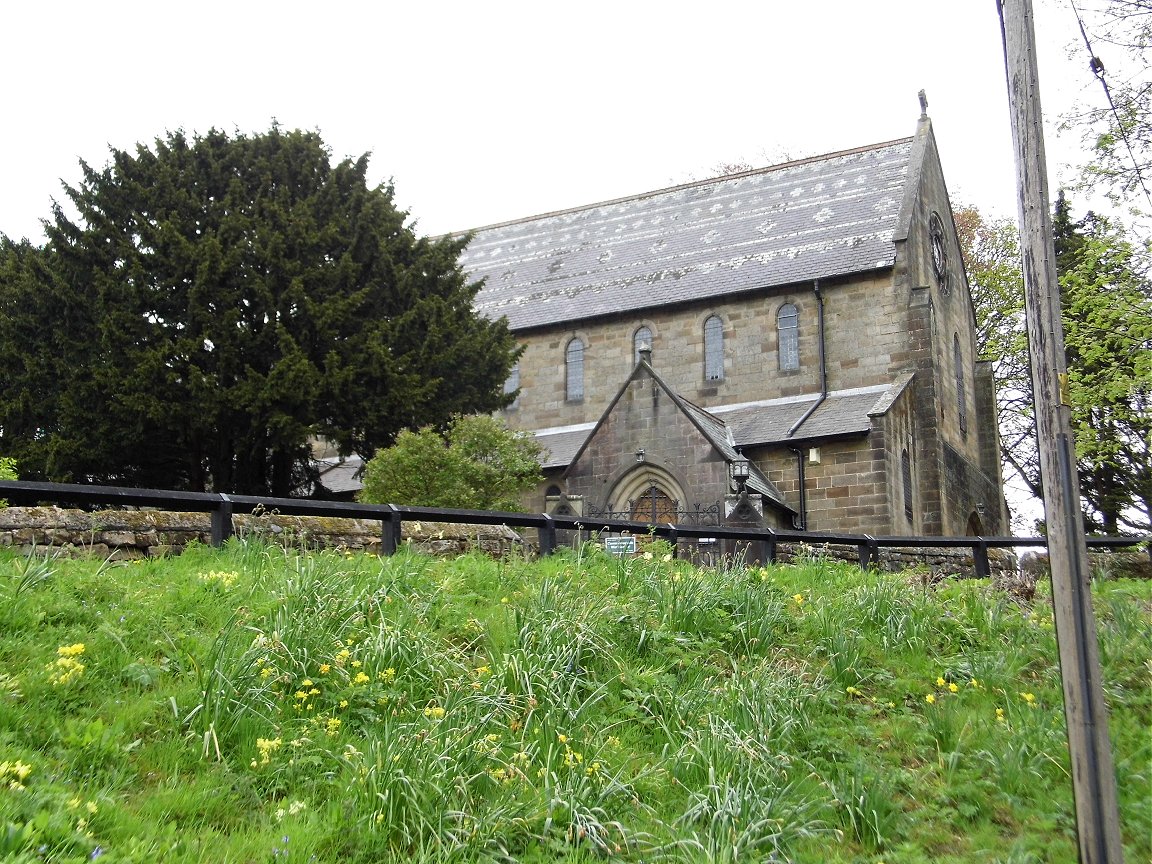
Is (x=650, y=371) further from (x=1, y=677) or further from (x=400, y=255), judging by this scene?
(x=1, y=677)

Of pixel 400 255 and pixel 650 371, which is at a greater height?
pixel 400 255

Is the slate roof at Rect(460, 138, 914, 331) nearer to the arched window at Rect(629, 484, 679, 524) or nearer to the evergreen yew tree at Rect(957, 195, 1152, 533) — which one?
the evergreen yew tree at Rect(957, 195, 1152, 533)

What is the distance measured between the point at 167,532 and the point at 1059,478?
7.11 m

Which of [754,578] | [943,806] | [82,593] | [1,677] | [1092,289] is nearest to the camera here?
[1,677]

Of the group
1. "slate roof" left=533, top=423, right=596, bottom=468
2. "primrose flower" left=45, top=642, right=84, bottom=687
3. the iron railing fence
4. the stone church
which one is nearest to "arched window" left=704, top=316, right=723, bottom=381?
the stone church

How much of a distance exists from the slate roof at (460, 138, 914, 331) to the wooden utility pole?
1975 cm

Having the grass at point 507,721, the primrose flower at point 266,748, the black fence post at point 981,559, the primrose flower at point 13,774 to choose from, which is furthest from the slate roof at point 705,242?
the primrose flower at point 13,774

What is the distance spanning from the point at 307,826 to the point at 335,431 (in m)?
16.3

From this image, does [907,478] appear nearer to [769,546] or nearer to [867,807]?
[769,546]

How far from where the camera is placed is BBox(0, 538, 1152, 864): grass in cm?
507

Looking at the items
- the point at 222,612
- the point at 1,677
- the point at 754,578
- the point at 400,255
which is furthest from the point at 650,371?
the point at 1,677

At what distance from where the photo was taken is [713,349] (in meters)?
27.8

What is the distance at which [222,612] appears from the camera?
7031 millimetres

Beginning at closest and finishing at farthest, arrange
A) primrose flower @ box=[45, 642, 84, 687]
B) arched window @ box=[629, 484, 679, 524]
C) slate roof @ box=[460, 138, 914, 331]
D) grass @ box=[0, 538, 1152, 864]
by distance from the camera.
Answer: grass @ box=[0, 538, 1152, 864] < primrose flower @ box=[45, 642, 84, 687] < arched window @ box=[629, 484, 679, 524] < slate roof @ box=[460, 138, 914, 331]
